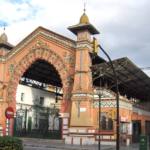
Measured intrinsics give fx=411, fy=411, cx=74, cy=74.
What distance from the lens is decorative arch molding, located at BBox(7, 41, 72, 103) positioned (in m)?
48.0

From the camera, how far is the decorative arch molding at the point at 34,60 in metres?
48.0

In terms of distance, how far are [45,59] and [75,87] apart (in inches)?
261

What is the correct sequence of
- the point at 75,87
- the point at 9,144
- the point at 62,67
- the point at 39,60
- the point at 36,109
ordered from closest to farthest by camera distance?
the point at 9,144 → the point at 75,87 → the point at 62,67 → the point at 39,60 → the point at 36,109

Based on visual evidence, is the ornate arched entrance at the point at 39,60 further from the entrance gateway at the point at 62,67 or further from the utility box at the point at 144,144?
the utility box at the point at 144,144

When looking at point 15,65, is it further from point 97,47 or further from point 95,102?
point 97,47

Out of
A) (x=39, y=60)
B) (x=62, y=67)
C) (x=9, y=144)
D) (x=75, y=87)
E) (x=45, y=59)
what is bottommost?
(x=9, y=144)

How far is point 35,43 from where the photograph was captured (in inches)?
2032

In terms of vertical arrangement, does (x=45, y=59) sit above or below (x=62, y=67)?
above

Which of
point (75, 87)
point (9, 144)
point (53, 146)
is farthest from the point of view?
point (75, 87)

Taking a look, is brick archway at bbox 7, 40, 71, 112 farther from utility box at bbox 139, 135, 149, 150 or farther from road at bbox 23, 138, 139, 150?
utility box at bbox 139, 135, 149, 150

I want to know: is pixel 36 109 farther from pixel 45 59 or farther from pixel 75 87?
pixel 75 87

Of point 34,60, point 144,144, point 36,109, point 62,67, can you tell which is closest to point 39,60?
point 34,60

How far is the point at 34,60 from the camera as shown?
5175cm

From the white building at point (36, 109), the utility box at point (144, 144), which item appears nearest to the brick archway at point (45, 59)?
the white building at point (36, 109)
